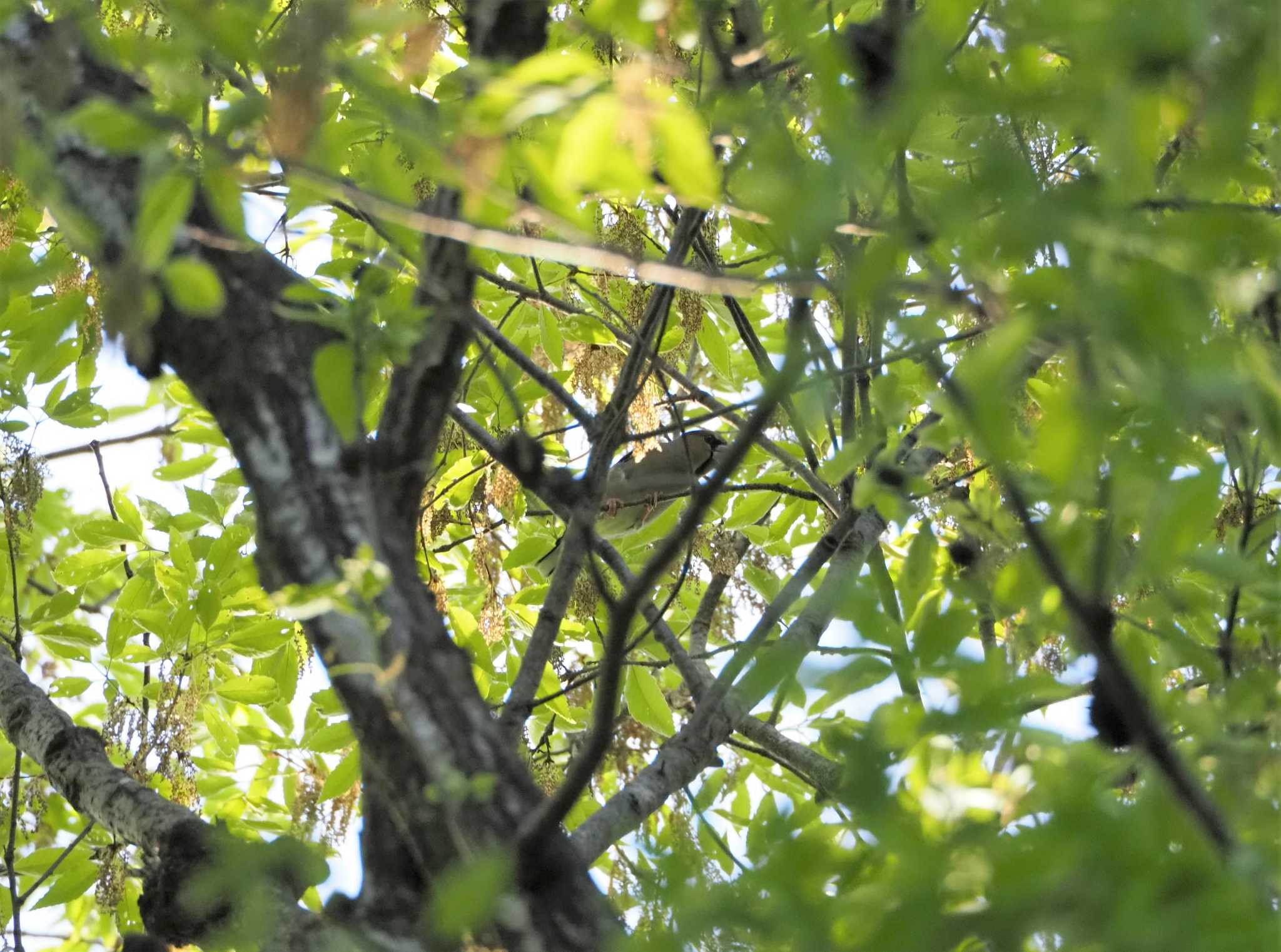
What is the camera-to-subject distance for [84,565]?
12.0 ft

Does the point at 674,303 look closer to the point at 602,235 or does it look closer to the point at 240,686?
the point at 602,235

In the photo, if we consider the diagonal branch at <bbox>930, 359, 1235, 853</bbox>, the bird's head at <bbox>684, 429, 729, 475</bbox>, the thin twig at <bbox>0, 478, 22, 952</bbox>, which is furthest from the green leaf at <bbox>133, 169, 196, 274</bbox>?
the bird's head at <bbox>684, 429, 729, 475</bbox>

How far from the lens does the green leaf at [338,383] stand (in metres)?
1.33

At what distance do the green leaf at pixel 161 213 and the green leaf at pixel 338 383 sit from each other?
8.1 inches

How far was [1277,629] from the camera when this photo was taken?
7.24ft

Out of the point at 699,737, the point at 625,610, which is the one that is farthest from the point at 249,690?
the point at 625,610

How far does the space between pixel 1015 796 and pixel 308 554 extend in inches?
33.8

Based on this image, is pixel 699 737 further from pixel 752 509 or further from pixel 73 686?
pixel 73 686

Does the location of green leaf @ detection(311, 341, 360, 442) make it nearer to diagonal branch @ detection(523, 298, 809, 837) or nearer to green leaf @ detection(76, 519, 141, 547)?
diagonal branch @ detection(523, 298, 809, 837)

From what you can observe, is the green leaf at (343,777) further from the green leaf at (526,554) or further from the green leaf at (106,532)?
the green leaf at (106,532)

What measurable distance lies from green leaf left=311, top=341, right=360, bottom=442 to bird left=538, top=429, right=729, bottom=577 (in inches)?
128

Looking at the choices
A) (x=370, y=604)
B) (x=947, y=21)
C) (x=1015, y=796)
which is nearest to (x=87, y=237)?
(x=370, y=604)

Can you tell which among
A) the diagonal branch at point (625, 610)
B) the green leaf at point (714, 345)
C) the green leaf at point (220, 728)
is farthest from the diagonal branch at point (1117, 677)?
the green leaf at point (220, 728)

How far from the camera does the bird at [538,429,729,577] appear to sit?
477 centimetres
